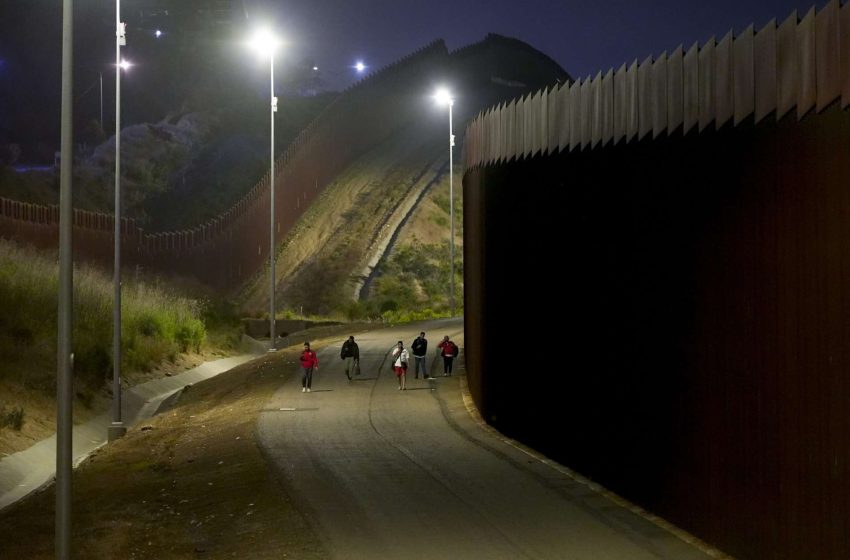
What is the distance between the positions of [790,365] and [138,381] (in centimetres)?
3360

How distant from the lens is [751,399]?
44.2 ft

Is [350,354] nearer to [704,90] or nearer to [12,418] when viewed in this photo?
[12,418]

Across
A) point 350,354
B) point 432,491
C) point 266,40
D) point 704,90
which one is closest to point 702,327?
point 704,90

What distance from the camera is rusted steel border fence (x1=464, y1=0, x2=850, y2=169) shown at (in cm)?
1170

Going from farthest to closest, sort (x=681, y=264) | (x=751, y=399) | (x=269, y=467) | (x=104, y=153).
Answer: (x=104, y=153)
(x=269, y=467)
(x=681, y=264)
(x=751, y=399)

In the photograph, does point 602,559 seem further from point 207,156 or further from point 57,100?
point 57,100

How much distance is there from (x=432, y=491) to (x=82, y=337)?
2817 centimetres

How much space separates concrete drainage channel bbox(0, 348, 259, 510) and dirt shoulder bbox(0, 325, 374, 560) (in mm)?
1275

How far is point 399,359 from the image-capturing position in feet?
111

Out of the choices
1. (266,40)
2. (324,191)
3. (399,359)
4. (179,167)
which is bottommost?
(399,359)

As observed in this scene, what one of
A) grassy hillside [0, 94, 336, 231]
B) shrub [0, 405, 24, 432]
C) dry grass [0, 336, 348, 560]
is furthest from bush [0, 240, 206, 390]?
grassy hillside [0, 94, 336, 231]

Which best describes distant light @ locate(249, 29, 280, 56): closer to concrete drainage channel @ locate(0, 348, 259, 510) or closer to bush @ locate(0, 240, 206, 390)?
bush @ locate(0, 240, 206, 390)

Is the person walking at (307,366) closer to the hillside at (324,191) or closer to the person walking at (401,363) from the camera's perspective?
the person walking at (401,363)

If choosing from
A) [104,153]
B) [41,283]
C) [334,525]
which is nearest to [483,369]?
[334,525]
